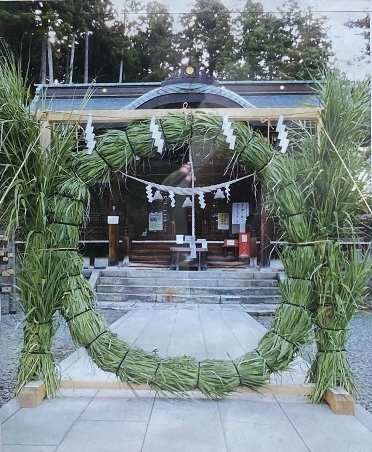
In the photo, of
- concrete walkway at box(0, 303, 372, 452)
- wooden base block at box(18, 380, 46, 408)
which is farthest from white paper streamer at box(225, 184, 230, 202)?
wooden base block at box(18, 380, 46, 408)

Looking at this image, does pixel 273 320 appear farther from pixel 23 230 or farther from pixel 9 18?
pixel 9 18

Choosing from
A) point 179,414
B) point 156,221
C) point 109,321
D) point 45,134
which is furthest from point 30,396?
point 45,134

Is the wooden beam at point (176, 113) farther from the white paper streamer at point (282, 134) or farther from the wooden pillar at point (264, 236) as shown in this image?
the wooden pillar at point (264, 236)

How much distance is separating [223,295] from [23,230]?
985 millimetres

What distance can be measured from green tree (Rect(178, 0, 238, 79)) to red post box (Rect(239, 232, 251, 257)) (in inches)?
34.1

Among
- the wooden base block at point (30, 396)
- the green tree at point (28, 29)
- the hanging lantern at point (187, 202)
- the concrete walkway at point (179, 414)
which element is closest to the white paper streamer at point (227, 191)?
the hanging lantern at point (187, 202)

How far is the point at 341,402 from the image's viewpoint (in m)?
1.49

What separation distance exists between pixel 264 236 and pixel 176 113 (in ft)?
2.31

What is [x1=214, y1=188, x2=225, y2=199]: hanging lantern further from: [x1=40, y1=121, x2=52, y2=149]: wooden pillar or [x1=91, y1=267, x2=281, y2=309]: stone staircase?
[x1=40, y1=121, x2=52, y2=149]: wooden pillar

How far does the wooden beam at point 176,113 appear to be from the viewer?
1662 millimetres

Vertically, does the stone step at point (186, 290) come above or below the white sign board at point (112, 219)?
below

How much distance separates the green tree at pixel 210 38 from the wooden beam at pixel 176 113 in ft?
0.56

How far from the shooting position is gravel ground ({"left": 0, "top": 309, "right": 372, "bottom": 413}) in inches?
63.8

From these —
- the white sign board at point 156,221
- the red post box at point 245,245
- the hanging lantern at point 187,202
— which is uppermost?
the hanging lantern at point 187,202
